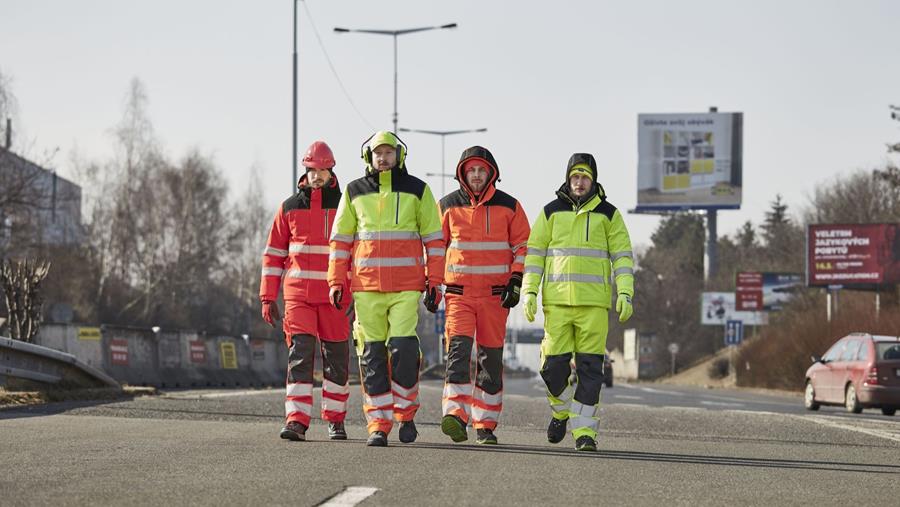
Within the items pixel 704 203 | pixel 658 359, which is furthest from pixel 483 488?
pixel 658 359

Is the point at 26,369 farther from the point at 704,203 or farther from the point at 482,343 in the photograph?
the point at 704,203

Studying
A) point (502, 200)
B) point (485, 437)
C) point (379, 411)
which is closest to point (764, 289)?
point (502, 200)

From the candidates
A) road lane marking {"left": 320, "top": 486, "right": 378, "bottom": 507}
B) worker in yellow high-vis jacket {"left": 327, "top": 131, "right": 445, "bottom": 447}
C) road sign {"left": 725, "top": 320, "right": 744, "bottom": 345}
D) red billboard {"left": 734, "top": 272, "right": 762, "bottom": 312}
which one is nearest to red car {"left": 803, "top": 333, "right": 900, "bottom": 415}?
worker in yellow high-vis jacket {"left": 327, "top": 131, "right": 445, "bottom": 447}

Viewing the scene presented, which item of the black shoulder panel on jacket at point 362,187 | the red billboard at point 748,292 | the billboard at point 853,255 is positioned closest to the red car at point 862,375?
the black shoulder panel on jacket at point 362,187

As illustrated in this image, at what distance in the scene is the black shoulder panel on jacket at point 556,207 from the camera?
1179 cm

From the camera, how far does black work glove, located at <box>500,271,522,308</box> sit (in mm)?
11711

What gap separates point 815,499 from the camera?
26.4 ft

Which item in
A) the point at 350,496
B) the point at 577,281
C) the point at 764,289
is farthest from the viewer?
the point at 764,289

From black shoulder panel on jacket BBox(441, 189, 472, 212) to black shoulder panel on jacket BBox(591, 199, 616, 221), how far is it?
1022 mm

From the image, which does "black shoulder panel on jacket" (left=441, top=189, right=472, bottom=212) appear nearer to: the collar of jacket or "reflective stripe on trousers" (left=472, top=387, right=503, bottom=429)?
the collar of jacket

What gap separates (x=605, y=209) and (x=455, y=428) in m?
2.02

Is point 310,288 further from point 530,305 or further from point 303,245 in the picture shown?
point 530,305

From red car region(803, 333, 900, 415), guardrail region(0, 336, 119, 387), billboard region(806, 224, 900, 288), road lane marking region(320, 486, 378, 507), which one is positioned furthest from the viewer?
billboard region(806, 224, 900, 288)

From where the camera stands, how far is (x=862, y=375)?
26031 millimetres
